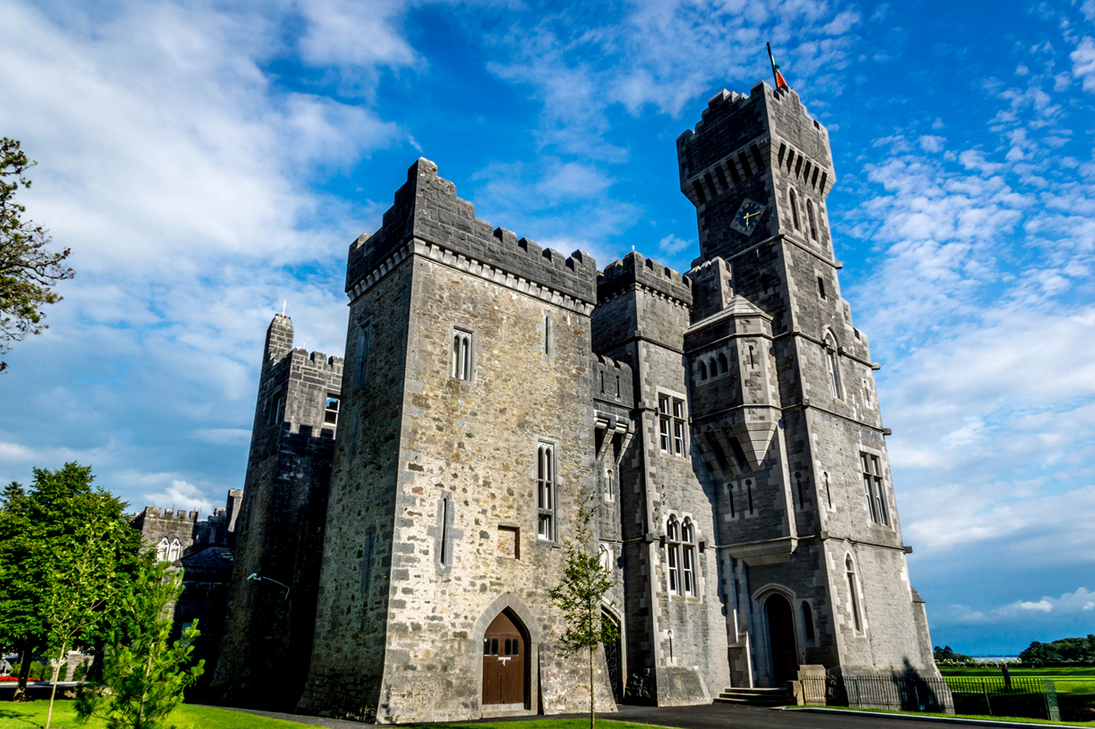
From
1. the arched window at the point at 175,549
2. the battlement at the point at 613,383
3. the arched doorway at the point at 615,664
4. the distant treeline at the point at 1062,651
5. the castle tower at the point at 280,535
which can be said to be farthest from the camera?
the distant treeline at the point at 1062,651

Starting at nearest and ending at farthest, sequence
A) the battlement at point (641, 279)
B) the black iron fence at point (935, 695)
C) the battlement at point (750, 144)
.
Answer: the black iron fence at point (935, 695) → the battlement at point (641, 279) → the battlement at point (750, 144)

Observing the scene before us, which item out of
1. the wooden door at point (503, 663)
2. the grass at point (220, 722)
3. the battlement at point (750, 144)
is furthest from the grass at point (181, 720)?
the battlement at point (750, 144)

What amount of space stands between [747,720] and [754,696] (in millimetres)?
7295

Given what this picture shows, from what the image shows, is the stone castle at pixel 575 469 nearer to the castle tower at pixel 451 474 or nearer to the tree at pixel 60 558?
the castle tower at pixel 451 474

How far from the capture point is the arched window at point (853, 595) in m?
26.8

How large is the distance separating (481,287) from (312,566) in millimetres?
12756

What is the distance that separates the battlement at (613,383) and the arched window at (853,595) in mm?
10283

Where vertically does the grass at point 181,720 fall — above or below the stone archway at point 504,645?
below

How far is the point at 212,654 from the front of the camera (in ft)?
99.1

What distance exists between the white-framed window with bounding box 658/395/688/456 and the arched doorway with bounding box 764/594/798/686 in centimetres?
687

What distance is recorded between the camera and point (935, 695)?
28.2m

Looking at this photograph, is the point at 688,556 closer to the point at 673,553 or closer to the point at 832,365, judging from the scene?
the point at 673,553

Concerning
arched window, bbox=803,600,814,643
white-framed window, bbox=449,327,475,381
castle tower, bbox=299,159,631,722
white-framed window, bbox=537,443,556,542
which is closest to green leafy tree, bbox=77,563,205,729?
castle tower, bbox=299,159,631,722

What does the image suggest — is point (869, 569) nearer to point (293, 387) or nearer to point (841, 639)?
point (841, 639)
